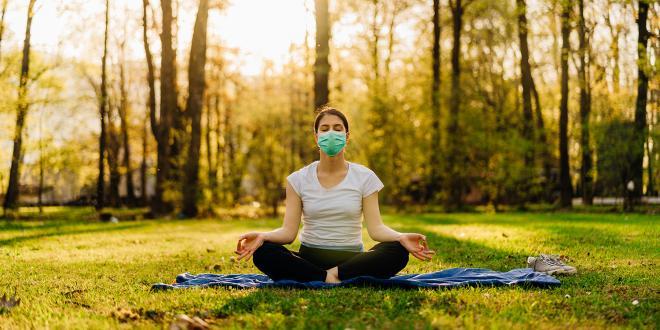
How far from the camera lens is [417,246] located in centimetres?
580

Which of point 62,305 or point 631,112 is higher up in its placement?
point 631,112

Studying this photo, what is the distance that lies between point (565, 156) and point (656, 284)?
1967 centimetres

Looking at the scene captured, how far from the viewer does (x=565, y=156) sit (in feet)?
81.6

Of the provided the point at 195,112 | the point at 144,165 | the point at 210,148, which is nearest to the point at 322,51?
the point at 195,112

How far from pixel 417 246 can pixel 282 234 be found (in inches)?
46.0

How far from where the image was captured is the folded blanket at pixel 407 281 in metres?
5.89

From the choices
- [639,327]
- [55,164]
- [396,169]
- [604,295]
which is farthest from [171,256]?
[55,164]

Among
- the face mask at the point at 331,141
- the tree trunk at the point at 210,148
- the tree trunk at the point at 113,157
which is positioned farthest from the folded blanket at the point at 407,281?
the tree trunk at the point at 113,157

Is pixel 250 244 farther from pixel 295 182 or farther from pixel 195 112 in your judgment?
pixel 195 112

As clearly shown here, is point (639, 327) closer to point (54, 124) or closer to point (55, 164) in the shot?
point (55, 164)

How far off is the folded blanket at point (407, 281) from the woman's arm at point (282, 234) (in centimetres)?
36

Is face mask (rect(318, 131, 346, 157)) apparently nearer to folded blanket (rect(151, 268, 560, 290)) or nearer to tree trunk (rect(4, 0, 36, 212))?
folded blanket (rect(151, 268, 560, 290))

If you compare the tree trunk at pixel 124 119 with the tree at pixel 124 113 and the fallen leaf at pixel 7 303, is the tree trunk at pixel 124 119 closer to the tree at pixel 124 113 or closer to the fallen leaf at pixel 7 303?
the tree at pixel 124 113

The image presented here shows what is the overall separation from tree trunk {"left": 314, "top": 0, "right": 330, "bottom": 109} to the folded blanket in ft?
31.9
